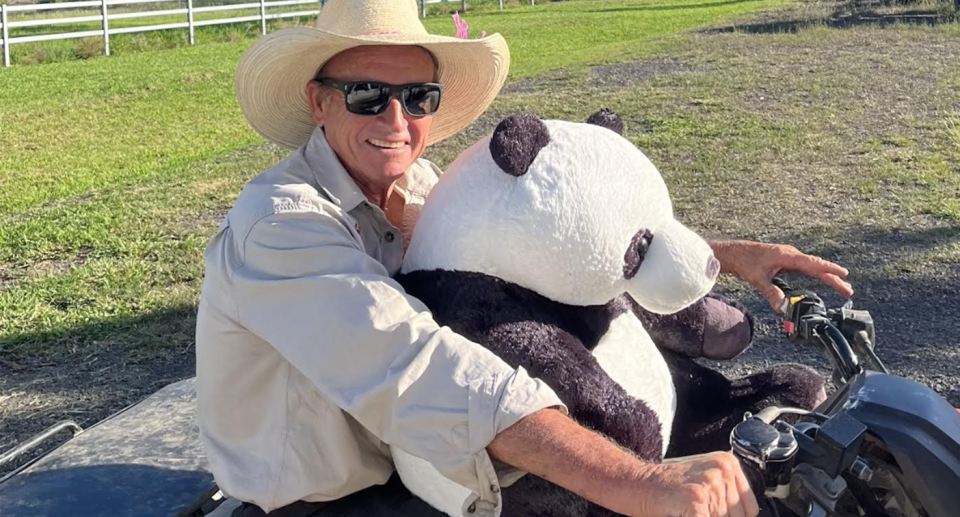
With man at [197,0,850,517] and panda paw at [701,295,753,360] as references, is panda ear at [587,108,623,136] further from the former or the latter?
panda paw at [701,295,753,360]

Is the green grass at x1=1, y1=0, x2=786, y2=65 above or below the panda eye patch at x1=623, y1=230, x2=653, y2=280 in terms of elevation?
below

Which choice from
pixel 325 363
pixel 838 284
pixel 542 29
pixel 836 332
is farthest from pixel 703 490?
pixel 542 29

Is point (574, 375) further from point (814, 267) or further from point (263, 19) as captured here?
point (263, 19)

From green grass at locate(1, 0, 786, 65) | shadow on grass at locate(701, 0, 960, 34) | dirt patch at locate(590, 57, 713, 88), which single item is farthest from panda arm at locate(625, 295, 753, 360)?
shadow on grass at locate(701, 0, 960, 34)

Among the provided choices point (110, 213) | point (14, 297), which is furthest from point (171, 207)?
point (14, 297)

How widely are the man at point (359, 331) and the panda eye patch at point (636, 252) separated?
344 millimetres

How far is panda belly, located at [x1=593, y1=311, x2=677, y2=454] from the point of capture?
1.85 m

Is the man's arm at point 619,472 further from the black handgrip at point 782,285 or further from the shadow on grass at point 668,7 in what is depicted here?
Result: the shadow on grass at point 668,7

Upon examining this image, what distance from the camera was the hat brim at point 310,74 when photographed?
2047 millimetres

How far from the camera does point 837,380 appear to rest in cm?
192

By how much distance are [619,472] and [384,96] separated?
1016mm

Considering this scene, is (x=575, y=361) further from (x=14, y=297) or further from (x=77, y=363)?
(x=14, y=297)

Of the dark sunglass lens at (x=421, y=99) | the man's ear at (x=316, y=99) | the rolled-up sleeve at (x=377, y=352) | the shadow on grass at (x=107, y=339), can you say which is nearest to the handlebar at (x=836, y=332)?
the rolled-up sleeve at (x=377, y=352)

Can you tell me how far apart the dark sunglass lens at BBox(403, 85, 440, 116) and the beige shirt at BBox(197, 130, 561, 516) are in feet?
0.67
